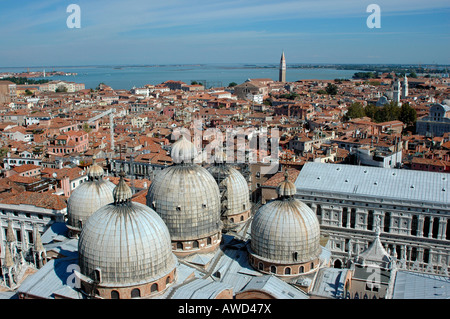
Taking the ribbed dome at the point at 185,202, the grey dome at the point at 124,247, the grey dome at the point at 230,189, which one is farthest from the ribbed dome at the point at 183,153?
the grey dome at the point at 124,247

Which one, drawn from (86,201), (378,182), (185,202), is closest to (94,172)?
(86,201)

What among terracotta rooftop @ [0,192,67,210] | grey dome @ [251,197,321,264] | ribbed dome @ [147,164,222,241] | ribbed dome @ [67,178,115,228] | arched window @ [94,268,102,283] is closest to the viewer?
arched window @ [94,268,102,283]

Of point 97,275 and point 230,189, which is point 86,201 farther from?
point 97,275

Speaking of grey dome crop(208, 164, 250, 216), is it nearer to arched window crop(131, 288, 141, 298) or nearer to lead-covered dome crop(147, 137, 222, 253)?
lead-covered dome crop(147, 137, 222, 253)

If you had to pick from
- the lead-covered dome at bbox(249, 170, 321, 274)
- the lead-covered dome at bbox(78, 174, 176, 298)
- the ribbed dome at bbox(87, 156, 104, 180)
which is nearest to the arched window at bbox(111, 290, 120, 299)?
the lead-covered dome at bbox(78, 174, 176, 298)

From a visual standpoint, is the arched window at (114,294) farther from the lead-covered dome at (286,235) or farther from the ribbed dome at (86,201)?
the ribbed dome at (86,201)
